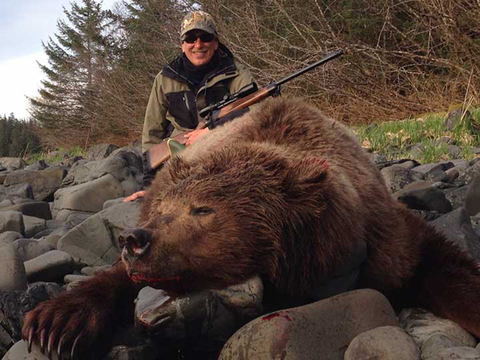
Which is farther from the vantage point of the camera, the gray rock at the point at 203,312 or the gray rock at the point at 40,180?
the gray rock at the point at 40,180

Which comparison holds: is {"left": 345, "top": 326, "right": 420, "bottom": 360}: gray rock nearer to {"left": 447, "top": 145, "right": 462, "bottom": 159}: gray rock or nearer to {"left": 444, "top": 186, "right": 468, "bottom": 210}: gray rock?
{"left": 444, "top": 186, "right": 468, "bottom": 210}: gray rock

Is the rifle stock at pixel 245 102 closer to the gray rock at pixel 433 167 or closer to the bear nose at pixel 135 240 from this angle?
the gray rock at pixel 433 167

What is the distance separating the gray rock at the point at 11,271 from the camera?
3467 mm

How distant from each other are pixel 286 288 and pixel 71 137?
32.7 m

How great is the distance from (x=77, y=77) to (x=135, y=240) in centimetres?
3262

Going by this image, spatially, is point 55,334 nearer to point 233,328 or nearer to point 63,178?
point 233,328

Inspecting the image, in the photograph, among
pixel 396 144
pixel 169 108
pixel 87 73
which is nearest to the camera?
pixel 169 108

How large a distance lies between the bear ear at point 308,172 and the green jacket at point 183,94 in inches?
130

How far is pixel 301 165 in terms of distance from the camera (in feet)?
8.73

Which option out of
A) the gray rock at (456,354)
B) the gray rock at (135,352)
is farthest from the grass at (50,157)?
the gray rock at (456,354)

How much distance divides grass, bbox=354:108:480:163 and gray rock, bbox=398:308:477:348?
14.7 ft

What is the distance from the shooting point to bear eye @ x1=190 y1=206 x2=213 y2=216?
2549mm

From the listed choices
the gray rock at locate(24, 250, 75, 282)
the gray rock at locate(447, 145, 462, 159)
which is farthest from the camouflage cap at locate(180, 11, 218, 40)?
the gray rock at locate(447, 145, 462, 159)

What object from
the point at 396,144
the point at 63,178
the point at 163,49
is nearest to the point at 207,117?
the point at 396,144
